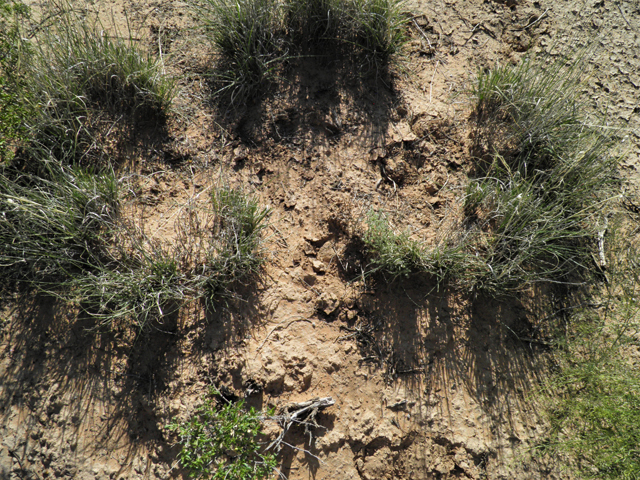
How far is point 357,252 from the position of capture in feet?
8.16

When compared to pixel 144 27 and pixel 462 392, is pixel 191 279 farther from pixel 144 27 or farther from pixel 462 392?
pixel 144 27

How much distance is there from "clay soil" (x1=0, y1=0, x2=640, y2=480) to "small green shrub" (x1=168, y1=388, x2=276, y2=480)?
93mm

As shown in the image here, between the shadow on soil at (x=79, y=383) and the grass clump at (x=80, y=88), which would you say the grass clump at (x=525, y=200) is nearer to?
the shadow on soil at (x=79, y=383)

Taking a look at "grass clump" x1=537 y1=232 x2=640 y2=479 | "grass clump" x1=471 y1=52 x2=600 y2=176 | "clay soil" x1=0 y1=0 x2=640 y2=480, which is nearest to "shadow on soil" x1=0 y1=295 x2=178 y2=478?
"clay soil" x1=0 y1=0 x2=640 y2=480

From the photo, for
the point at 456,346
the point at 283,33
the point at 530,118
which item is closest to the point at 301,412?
the point at 456,346

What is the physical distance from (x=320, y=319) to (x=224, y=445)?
823mm

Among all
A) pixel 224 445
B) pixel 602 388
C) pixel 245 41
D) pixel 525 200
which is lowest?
pixel 602 388

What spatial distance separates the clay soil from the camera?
2182 mm

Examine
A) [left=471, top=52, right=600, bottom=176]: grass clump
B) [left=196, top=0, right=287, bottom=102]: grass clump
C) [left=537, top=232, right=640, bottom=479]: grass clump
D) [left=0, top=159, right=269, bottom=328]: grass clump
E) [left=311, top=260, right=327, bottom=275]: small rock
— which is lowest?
[left=537, top=232, right=640, bottom=479]: grass clump

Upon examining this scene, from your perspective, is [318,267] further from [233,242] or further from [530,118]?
[530,118]

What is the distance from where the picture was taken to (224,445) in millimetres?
2049

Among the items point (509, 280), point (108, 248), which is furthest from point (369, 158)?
point (108, 248)

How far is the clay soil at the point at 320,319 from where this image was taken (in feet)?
7.16

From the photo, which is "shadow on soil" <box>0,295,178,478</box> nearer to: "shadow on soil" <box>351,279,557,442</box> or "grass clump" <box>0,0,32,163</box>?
"grass clump" <box>0,0,32,163</box>
